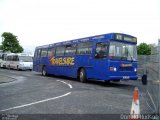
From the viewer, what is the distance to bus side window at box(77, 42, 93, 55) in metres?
17.6

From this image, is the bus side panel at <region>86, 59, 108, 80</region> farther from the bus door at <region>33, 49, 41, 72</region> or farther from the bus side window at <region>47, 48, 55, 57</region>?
the bus door at <region>33, 49, 41, 72</region>

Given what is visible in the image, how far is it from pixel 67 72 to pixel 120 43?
6137 mm

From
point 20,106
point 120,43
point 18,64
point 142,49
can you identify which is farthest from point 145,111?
point 142,49

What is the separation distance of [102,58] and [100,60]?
236mm

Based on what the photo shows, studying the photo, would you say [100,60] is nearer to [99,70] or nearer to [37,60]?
[99,70]

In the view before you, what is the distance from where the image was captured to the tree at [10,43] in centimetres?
8594

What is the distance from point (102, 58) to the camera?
52.5 feet

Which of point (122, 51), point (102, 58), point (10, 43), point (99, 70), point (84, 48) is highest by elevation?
point (10, 43)

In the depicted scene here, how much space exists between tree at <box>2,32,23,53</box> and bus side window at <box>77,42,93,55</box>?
230 feet

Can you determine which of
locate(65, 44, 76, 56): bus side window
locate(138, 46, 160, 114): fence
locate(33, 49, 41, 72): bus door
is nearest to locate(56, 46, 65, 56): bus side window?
locate(65, 44, 76, 56): bus side window

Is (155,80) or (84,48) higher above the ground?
(84,48)

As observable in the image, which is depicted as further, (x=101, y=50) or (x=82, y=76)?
(x=82, y=76)

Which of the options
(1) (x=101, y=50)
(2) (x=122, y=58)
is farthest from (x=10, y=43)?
(2) (x=122, y=58)

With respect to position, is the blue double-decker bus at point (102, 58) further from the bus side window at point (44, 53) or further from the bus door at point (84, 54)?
the bus side window at point (44, 53)
